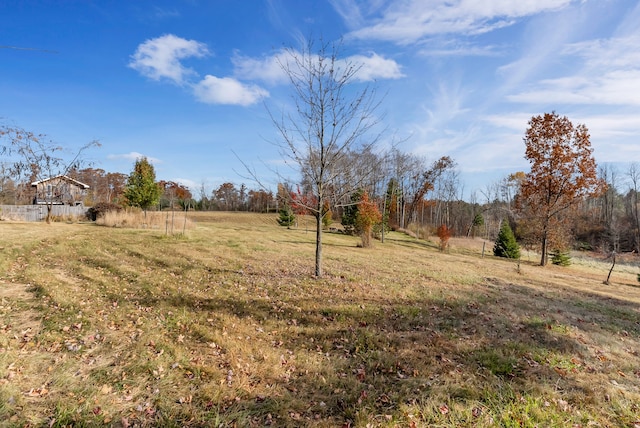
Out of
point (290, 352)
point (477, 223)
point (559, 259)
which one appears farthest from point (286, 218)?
point (290, 352)

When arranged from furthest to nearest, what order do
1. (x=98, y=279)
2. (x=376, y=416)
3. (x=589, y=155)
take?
(x=589, y=155) → (x=98, y=279) → (x=376, y=416)

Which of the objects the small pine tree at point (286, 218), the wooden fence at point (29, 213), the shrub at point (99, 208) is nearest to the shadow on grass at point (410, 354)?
the shrub at point (99, 208)

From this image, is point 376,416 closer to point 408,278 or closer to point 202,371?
point 202,371

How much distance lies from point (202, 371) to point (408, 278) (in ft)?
23.0

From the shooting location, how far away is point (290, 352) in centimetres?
467

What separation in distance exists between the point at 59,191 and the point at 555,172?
Result: 33.2m

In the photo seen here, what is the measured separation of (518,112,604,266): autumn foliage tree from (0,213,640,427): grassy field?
552 inches

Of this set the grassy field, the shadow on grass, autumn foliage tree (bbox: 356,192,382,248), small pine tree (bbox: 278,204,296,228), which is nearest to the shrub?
small pine tree (bbox: 278,204,296,228)

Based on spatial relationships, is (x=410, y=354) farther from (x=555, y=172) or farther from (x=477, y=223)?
(x=477, y=223)

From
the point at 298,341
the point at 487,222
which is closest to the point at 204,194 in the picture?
the point at 487,222

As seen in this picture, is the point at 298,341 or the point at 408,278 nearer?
the point at 298,341

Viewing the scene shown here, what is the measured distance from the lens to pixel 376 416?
10.6ft

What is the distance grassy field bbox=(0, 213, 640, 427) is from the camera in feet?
10.8

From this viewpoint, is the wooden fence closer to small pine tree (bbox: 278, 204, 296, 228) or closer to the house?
the house
